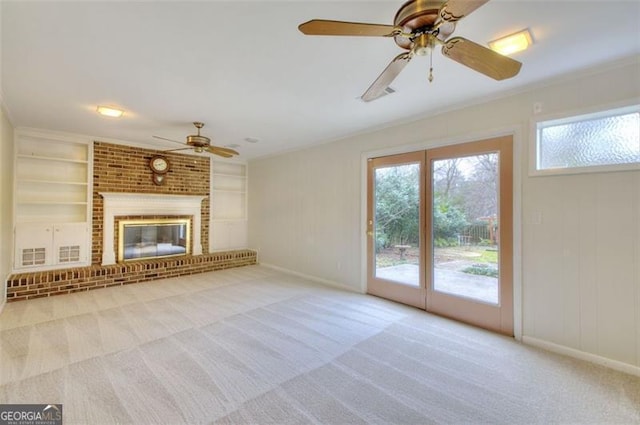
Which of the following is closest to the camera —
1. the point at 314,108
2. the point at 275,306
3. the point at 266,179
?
the point at 314,108

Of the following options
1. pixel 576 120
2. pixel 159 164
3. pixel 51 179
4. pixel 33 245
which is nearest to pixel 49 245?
pixel 33 245

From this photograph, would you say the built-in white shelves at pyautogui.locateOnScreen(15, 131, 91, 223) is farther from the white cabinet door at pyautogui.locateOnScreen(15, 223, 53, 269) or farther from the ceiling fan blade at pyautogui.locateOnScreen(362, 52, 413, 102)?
the ceiling fan blade at pyautogui.locateOnScreen(362, 52, 413, 102)

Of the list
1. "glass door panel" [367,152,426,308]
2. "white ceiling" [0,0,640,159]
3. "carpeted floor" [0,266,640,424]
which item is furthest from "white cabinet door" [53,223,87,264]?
"glass door panel" [367,152,426,308]

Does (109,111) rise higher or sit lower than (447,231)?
higher

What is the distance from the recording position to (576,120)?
251 centimetres

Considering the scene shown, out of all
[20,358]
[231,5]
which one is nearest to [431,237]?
[231,5]

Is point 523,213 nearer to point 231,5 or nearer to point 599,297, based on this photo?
point 599,297

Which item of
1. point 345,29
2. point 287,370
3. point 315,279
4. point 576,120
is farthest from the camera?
point 315,279

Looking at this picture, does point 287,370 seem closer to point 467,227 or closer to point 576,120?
point 467,227

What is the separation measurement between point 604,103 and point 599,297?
64.5 inches

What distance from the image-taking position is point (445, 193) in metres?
3.33

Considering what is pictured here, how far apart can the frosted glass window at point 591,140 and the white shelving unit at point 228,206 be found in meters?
5.75

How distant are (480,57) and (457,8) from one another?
1.43ft

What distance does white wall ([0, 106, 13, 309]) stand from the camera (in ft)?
10.8
